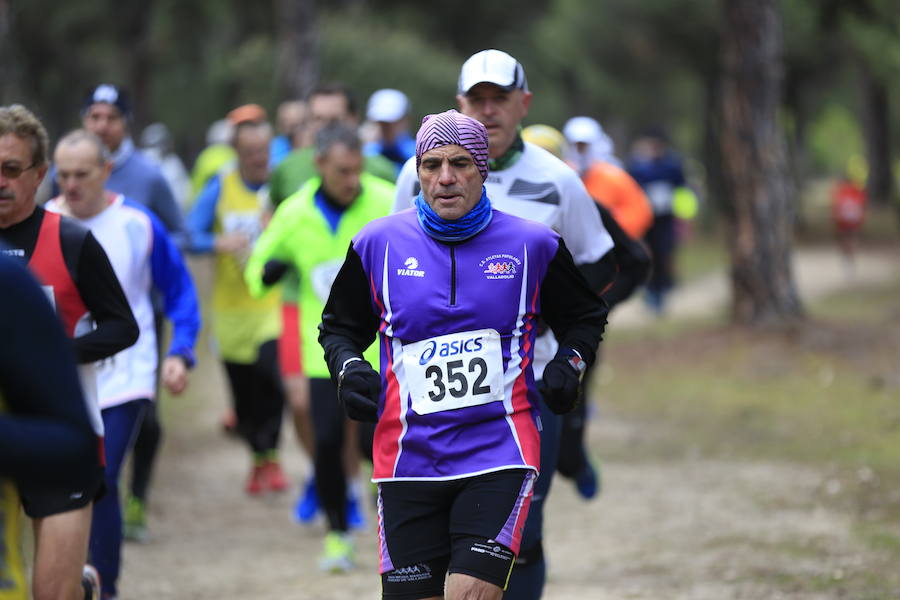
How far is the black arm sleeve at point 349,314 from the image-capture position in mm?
4852

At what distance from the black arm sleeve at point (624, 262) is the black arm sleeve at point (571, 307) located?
1.49 meters

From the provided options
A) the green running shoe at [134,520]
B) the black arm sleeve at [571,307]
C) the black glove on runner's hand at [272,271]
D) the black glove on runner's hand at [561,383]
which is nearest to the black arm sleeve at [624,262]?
the black arm sleeve at [571,307]

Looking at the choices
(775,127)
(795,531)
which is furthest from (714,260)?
(795,531)

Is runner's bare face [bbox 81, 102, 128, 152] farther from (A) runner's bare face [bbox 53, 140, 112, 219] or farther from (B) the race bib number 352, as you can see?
(B) the race bib number 352

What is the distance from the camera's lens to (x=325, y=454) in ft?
25.6

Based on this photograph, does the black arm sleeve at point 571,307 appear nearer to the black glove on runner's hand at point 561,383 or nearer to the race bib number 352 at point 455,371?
the black glove on runner's hand at point 561,383

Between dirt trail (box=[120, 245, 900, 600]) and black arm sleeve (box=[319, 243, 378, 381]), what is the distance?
8.88ft

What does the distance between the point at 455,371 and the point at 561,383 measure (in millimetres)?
338

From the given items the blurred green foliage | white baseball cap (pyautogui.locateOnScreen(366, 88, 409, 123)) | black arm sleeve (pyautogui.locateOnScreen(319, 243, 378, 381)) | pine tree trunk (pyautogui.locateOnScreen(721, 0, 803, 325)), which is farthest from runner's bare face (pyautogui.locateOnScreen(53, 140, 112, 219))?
the blurred green foliage

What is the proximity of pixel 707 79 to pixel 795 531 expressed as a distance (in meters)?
27.6

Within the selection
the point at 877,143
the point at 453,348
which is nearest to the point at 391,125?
the point at 453,348

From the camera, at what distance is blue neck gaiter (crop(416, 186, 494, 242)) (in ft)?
15.5

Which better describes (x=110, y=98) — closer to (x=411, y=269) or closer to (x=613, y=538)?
(x=613, y=538)

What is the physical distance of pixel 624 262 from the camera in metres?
6.76
